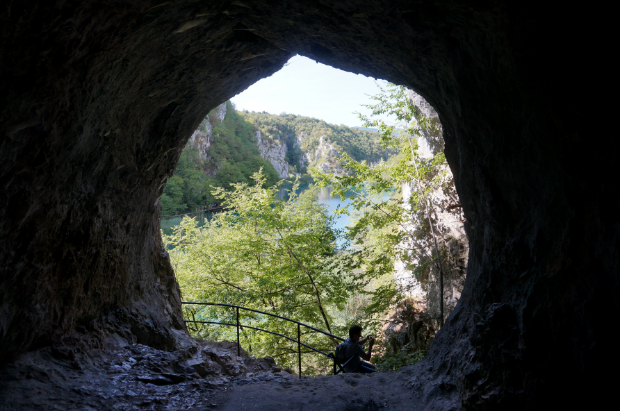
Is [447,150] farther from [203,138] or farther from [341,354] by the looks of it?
[203,138]

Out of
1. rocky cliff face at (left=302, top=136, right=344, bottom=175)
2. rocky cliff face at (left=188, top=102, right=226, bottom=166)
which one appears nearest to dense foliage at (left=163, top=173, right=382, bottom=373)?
rocky cliff face at (left=302, top=136, right=344, bottom=175)

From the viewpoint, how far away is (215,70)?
202 inches

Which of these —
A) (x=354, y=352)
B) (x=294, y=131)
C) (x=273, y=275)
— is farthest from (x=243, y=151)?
(x=354, y=352)

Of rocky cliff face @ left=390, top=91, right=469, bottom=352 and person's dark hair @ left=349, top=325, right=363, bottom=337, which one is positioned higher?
rocky cliff face @ left=390, top=91, right=469, bottom=352

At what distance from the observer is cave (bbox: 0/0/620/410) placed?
251 centimetres

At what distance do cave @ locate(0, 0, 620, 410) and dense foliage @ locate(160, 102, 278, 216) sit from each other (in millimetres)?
14362

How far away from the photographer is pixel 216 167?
4069cm

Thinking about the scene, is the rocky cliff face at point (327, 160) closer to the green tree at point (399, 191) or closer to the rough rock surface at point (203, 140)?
the green tree at point (399, 191)

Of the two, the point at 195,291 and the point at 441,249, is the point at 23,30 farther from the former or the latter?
the point at 195,291

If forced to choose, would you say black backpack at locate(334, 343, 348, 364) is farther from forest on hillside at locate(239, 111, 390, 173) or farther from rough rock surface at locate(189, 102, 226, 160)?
forest on hillside at locate(239, 111, 390, 173)

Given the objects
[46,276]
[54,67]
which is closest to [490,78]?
[54,67]

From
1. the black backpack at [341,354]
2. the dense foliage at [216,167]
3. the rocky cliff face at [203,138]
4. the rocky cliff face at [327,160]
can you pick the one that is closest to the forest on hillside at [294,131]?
the rocky cliff face at [327,160]

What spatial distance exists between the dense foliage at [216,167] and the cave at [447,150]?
14362mm

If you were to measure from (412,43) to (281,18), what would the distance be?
1522 mm
